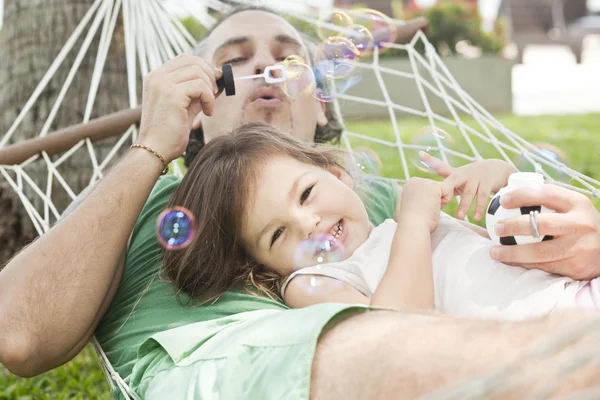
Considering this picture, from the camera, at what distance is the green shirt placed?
1396 mm

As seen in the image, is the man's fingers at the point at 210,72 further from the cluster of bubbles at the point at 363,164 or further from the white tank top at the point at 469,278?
the white tank top at the point at 469,278

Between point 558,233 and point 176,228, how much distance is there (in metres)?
0.71

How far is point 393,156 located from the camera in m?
4.96

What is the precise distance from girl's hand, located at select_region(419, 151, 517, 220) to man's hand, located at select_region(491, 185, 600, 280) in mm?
175

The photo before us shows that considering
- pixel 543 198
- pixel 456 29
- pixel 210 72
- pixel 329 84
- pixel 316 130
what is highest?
pixel 210 72

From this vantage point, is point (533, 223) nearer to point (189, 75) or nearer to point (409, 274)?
point (409, 274)

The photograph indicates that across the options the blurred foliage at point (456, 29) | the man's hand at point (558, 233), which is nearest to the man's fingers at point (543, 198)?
the man's hand at point (558, 233)

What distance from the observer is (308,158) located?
63.4 inches

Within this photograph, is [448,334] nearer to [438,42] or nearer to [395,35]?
[395,35]

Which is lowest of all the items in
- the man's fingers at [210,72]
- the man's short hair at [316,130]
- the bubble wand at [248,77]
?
the man's short hair at [316,130]

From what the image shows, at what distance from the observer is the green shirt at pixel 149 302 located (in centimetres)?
140

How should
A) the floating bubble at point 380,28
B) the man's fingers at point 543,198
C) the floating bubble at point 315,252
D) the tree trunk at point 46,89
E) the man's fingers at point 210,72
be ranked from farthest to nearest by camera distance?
the tree trunk at point 46,89 < the floating bubble at point 380,28 < the man's fingers at point 210,72 < the floating bubble at point 315,252 < the man's fingers at point 543,198

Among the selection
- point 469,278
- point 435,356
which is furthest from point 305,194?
point 435,356

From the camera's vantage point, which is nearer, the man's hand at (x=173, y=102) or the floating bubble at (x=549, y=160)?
the man's hand at (x=173, y=102)
